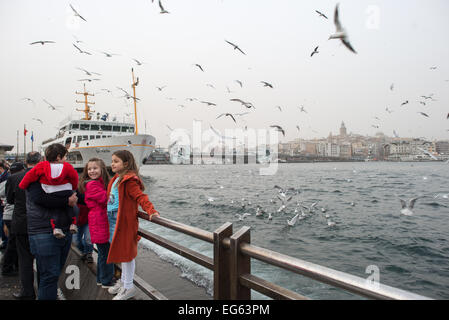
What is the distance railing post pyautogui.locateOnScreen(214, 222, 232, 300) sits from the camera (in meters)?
2.06

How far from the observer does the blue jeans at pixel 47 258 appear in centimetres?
277

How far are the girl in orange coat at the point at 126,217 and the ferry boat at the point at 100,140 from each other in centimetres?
2755

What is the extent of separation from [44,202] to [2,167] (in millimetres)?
3632

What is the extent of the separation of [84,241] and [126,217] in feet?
6.86

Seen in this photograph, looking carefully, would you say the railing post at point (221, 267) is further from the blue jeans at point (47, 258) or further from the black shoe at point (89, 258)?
the black shoe at point (89, 258)

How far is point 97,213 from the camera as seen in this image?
3229mm

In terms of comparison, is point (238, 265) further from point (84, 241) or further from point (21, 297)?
point (84, 241)

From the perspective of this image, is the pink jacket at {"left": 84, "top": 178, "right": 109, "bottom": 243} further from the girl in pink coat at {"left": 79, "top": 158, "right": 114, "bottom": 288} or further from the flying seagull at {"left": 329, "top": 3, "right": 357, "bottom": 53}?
the flying seagull at {"left": 329, "top": 3, "right": 357, "bottom": 53}

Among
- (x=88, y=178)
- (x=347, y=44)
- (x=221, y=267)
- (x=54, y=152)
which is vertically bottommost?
(x=221, y=267)

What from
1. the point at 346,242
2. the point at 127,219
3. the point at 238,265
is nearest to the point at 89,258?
the point at 127,219

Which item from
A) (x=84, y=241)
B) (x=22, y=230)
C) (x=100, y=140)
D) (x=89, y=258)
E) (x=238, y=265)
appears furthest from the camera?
(x=100, y=140)

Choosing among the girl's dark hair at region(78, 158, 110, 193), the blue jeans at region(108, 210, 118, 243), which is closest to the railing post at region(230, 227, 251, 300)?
the blue jeans at region(108, 210, 118, 243)
